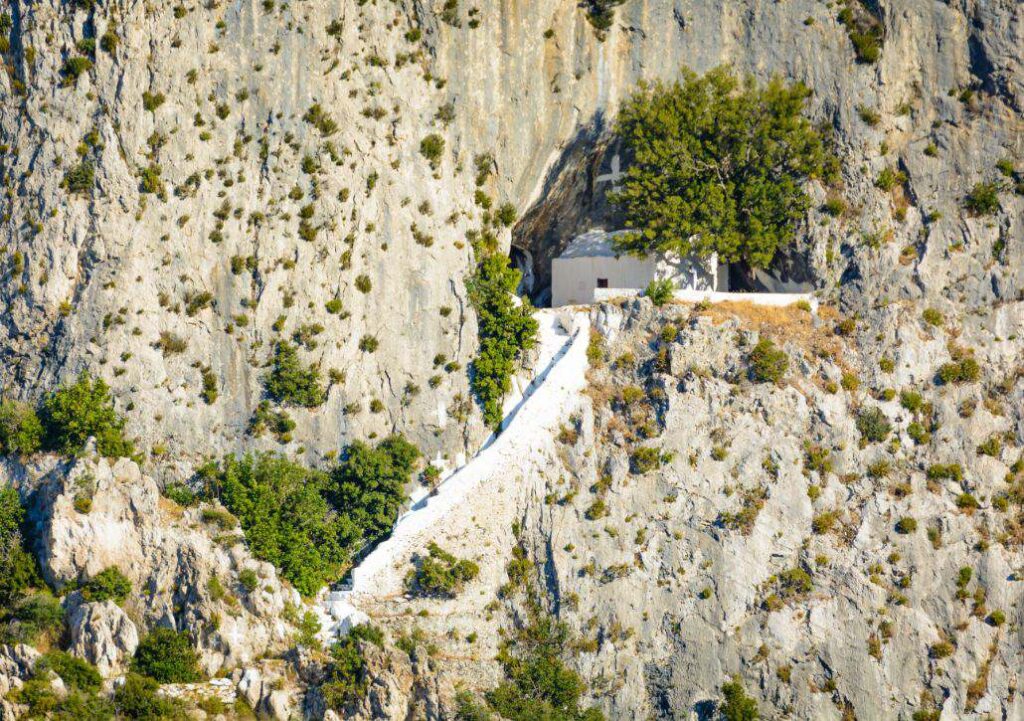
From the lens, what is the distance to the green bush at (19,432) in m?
54.4

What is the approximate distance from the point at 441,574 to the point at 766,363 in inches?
651

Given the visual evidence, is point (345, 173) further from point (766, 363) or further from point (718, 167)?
point (766, 363)

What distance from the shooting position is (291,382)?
56.7 meters

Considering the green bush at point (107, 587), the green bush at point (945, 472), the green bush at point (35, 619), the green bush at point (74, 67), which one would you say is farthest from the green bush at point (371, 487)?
the green bush at point (945, 472)

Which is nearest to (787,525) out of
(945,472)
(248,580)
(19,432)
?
(945,472)

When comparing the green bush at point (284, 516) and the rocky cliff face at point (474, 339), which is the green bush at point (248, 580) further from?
the green bush at point (284, 516)

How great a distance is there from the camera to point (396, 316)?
58.8 meters

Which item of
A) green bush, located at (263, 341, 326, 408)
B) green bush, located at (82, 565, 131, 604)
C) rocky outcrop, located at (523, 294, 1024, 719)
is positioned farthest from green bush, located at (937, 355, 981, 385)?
green bush, located at (82, 565, 131, 604)

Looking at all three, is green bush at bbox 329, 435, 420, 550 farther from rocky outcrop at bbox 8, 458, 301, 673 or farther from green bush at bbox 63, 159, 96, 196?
green bush at bbox 63, 159, 96, 196

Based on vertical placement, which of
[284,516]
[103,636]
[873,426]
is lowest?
[103,636]

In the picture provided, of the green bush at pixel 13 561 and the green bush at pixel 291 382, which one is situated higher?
the green bush at pixel 291 382

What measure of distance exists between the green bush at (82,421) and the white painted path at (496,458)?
10.4 metres

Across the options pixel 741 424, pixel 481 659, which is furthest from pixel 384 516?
pixel 741 424

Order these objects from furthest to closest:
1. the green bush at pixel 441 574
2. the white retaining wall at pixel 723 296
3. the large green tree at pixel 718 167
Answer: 1. the large green tree at pixel 718 167
2. the white retaining wall at pixel 723 296
3. the green bush at pixel 441 574
